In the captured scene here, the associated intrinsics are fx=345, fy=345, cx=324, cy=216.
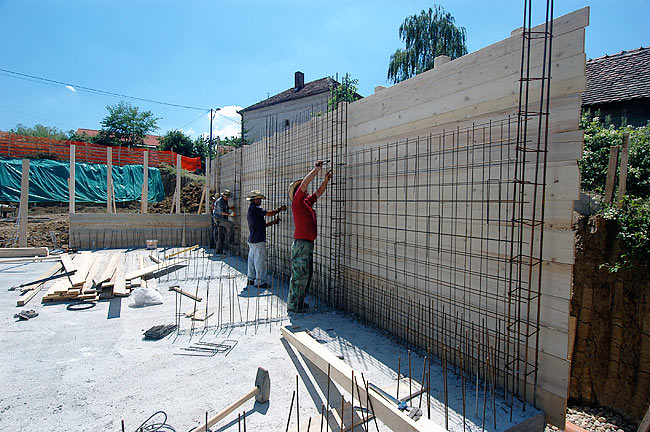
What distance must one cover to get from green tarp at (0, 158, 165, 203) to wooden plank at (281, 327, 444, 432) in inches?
665

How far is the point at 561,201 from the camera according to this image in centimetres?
243

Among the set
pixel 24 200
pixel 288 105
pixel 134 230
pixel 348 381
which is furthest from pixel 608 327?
pixel 288 105

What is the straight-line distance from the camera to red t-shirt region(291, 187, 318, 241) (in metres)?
4.75

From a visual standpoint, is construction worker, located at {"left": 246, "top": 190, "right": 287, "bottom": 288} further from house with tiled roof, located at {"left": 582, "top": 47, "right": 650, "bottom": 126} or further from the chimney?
the chimney

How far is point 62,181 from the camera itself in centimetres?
1658

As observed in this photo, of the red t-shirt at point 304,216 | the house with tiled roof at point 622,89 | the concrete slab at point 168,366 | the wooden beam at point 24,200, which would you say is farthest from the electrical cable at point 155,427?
the house with tiled roof at point 622,89

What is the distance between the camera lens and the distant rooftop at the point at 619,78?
10286 millimetres

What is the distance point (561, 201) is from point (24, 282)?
8389 mm

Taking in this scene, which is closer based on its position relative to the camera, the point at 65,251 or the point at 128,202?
the point at 65,251

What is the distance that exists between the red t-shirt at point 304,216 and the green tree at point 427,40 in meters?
17.5

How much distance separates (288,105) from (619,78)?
1917 centimetres

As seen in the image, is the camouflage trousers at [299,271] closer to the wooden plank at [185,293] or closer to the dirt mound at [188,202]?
the wooden plank at [185,293]

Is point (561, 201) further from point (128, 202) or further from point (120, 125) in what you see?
point (120, 125)

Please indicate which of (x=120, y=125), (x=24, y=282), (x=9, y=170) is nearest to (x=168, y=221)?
(x=24, y=282)
